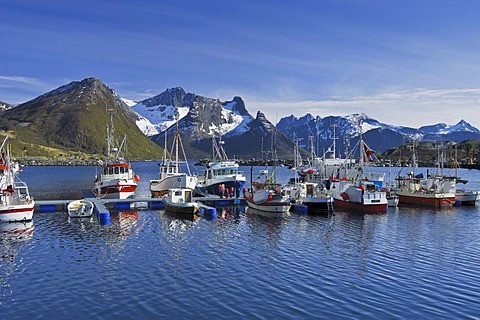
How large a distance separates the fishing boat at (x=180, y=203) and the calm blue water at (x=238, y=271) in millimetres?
6604

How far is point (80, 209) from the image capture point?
187ft

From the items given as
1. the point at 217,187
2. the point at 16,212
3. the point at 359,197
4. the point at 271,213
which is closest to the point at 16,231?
the point at 16,212

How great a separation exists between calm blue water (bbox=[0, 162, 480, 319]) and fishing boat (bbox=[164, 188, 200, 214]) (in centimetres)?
660

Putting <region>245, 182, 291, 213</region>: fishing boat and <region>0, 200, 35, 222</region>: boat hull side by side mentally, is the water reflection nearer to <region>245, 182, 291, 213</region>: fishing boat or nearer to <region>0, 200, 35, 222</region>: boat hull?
<region>0, 200, 35, 222</region>: boat hull

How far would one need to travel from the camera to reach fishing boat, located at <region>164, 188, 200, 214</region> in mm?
59906

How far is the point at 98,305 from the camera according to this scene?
2516cm

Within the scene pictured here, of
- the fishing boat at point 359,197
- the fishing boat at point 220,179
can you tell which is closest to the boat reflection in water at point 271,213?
the fishing boat at point 359,197

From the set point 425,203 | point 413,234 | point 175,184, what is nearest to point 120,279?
point 413,234

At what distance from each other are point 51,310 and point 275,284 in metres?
12.9

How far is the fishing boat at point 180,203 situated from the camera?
5991cm

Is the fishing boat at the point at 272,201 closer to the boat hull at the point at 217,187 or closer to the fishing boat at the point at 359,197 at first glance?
the fishing boat at the point at 359,197

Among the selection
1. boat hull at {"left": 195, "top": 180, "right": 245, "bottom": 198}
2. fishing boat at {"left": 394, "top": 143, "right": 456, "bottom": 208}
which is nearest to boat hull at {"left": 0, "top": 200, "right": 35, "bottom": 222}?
boat hull at {"left": 195, "top": 180, "right": 245, "bottom": 198}

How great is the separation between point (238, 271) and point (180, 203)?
29851 mm

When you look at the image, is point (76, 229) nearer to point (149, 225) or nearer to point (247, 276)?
point (149, 225)
